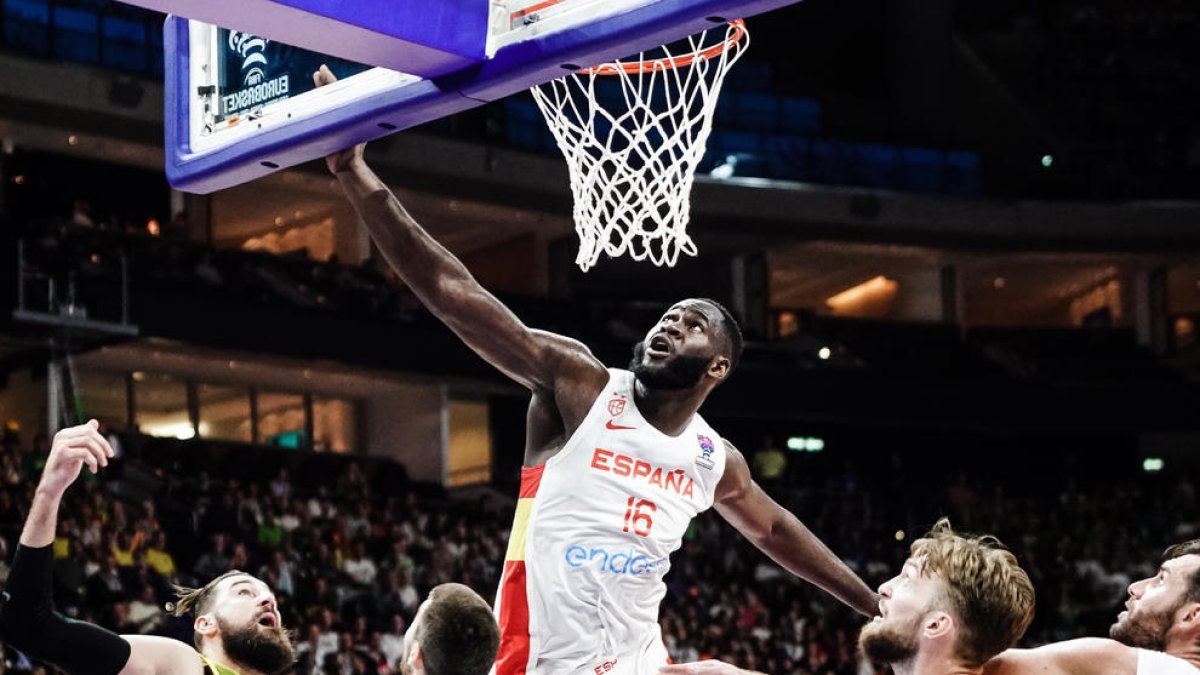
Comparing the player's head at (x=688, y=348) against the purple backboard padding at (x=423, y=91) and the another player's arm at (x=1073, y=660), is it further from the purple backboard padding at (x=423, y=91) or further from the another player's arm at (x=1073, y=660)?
the another player's arm at (x=1073, y=660)

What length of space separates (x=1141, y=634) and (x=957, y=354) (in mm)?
22111

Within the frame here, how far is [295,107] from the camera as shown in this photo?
502cm

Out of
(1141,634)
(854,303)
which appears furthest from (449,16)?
(854,303)

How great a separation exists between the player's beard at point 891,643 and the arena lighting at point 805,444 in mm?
22711

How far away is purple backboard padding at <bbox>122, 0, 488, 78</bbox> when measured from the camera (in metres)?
4.29

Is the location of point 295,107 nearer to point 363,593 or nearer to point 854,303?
point 363,593

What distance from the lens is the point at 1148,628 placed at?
4266mm

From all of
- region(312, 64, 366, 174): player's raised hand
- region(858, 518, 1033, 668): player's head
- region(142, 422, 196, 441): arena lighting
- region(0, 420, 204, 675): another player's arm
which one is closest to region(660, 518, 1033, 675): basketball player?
region(858, 518, 1033, 668): player's head

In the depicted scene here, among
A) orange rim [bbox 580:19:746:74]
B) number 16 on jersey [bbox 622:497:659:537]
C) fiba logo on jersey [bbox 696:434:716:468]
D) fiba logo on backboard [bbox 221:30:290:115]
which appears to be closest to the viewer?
Answer: number 16 on jersey [bbox 622:497:659:537]

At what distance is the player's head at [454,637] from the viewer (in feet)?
12.6

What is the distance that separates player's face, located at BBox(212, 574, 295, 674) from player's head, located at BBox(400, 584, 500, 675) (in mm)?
915

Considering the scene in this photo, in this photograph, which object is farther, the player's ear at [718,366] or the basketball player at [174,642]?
the player's ear at [718,366]

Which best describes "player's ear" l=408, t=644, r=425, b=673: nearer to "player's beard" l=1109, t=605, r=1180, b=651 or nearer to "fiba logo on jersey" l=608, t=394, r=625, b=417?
"fiba logo on jersey" l=608, t=394, r=625, b=417

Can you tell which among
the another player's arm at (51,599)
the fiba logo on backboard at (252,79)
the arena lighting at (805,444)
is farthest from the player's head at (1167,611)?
the arena lighting at (805,444)
